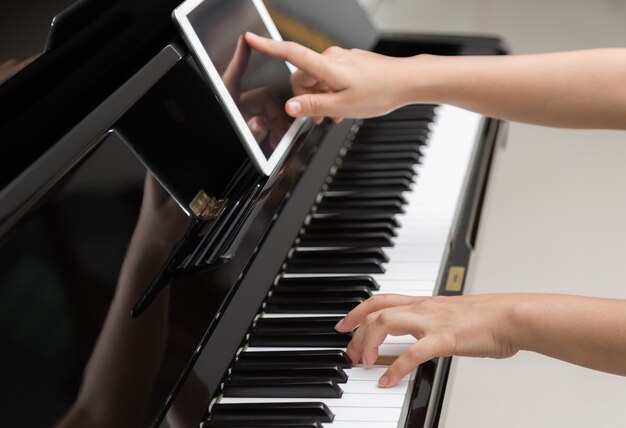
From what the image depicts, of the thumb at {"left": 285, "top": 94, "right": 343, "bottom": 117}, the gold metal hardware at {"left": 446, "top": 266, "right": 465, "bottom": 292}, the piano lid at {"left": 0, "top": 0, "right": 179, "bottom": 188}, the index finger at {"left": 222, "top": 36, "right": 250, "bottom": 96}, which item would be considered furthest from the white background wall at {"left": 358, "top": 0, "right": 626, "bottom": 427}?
the piano lid at {"left": 0, "top": 0, "right": 179, "bottom": 188}

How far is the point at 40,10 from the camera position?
4.30 feet

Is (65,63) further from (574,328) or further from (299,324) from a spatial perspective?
(574,328)

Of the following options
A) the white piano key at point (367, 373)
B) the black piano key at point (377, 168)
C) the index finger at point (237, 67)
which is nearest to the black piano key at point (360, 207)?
the black piano key at point (377, 168)

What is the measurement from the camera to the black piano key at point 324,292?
138 centimetres

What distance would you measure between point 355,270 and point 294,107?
285 mm

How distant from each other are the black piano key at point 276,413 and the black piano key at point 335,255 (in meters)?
0.37

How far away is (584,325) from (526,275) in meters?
1.30

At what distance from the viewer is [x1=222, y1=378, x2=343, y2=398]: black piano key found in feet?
3.86

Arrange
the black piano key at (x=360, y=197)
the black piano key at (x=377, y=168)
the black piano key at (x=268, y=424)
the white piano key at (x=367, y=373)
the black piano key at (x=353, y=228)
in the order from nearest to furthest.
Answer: the black piano key at (x=268, y=424) < the white piano key at (x=367, y=373) < the black piano key at (x=353, y=228) < the black piano key at (x=360, y=197) < the black piano key at (x=377, y=168)

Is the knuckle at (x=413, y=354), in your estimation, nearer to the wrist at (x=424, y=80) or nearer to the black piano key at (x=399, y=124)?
the wrist at (x=424, y=80)

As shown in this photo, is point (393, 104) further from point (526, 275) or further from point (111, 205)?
point (526, 275)

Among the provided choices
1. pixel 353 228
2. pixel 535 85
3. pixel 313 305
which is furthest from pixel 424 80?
pixel 313 305

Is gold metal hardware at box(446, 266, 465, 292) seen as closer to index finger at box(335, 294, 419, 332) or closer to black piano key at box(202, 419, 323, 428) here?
index finger at box(335, 294, 419, 332)

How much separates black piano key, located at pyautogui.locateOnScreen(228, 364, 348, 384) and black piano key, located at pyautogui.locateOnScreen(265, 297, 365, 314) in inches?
5.5
